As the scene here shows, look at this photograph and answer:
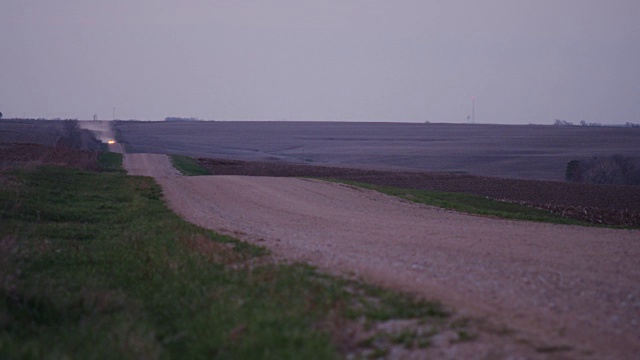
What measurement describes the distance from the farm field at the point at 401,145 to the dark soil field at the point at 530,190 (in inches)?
984

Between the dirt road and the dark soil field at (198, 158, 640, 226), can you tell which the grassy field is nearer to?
the dirt road

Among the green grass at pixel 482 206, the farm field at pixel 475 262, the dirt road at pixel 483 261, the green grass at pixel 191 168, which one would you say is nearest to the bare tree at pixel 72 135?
the green grass at pixel 191 168

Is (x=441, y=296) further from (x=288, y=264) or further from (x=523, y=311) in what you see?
(x=288, y=264)

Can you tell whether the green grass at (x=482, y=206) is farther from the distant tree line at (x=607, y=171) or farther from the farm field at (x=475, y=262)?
the distant tree line at (x=607, y=171)

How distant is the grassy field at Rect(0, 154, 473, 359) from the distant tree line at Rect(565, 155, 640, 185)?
55131 mm

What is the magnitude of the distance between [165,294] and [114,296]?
2.73 feet

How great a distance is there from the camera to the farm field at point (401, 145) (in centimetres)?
9438

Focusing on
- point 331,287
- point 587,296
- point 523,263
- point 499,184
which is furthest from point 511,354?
point 499,184

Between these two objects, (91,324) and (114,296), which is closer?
(91,324)

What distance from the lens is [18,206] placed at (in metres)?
22.0

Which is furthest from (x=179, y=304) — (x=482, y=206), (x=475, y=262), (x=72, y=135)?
(x=72, y=135)

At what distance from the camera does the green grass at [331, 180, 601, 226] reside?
28.4 meters

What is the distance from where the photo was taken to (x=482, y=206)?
34.5 metres

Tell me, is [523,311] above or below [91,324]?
above
